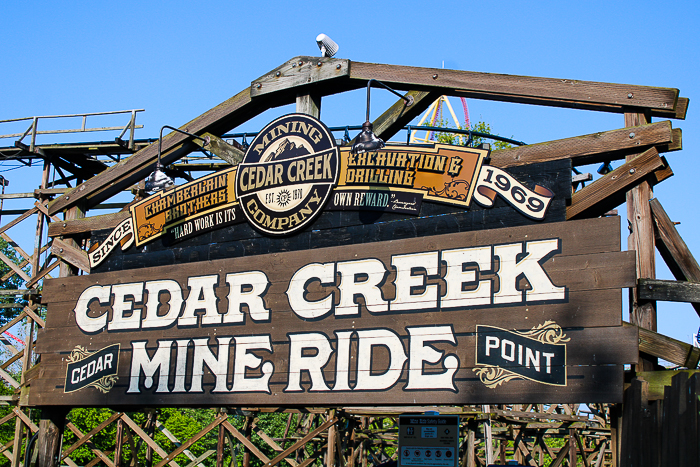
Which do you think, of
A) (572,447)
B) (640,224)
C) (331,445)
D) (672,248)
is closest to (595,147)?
(640,224)

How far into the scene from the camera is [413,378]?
6.53m

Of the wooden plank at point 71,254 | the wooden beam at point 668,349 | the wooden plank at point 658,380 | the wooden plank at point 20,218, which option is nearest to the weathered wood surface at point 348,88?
the wooden plank at point 71,254

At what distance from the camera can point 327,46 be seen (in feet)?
26.4

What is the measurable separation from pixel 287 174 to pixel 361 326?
200cm

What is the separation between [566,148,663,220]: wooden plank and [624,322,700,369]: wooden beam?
115 centimetres

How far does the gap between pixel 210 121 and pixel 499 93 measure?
3672 mm

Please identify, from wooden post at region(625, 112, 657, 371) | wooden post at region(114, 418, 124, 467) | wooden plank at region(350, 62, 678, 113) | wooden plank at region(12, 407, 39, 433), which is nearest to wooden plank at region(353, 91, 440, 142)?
wooden plank at region(350, 62, 678, 113)

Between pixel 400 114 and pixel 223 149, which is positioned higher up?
pixel 400 114

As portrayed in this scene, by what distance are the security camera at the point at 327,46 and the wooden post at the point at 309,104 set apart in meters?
0.50

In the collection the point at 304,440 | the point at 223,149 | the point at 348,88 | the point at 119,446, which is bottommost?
the point at 119,446

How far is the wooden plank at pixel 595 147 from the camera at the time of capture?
20.5 feet

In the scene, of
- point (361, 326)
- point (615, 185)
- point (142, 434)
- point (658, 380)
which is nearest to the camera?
point (658, 380)

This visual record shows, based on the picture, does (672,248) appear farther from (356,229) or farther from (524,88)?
(356,229)

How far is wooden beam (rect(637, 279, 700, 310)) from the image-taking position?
600cm
